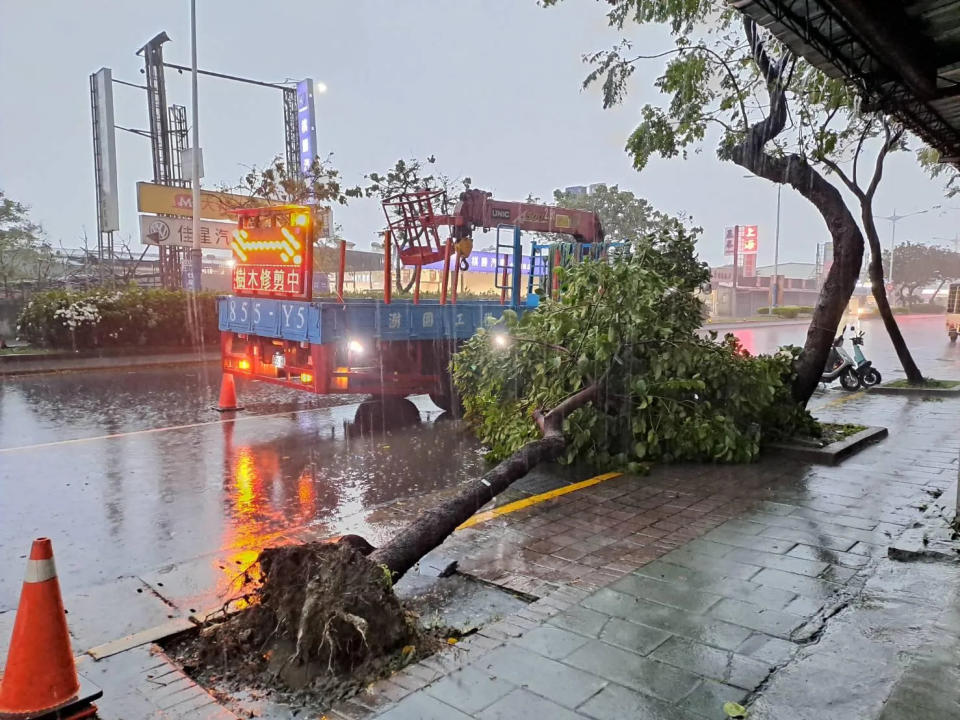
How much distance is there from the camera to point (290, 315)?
8961 mm

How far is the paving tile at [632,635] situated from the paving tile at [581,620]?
4 centimetres

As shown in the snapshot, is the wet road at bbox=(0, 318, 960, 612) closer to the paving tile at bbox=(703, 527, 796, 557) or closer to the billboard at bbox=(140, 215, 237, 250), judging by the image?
the paving tile at bbox=(703, 527, 796, 557)

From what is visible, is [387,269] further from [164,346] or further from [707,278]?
[164,346]

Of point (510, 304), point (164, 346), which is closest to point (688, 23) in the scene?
point (510, 304)

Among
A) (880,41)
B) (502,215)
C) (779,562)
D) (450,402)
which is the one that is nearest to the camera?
(880,41)

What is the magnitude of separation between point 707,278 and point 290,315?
537cm

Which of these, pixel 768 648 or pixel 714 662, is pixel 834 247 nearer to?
pixel 768 648

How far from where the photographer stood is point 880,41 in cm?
417

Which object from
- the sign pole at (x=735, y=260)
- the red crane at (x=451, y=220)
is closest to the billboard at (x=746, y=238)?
the sign pole at (x=735, y=260)

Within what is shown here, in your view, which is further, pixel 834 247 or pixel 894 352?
pixel 894 352

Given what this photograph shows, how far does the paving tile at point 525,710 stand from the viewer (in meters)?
2.79

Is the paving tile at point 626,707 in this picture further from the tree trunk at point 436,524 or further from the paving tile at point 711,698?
the tree trunk at point 436,524

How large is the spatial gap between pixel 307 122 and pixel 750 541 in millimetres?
27410

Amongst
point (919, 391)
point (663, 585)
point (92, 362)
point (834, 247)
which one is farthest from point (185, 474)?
point (919, 391)
